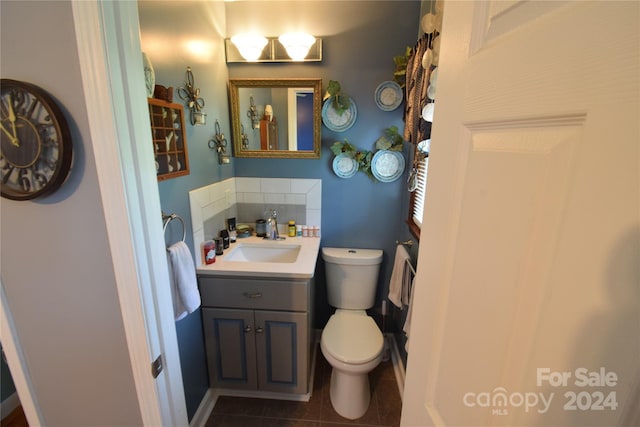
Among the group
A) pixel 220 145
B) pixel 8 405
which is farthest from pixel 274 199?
pixel 8 405

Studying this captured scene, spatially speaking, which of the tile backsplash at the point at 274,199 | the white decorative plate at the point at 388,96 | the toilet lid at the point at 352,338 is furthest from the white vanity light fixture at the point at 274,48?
the toilet lid at the point at 352,338

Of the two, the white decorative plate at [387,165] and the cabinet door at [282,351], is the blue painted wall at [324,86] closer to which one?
→ the white decorative plate at [387,165]

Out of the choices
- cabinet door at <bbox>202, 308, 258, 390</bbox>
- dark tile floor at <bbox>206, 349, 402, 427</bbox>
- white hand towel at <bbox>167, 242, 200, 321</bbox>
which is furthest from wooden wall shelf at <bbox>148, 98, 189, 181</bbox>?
dark tile floor at <bbox>206, 349, 402, 427</bbox>

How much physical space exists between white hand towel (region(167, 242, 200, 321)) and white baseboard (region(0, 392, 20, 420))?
1312mm

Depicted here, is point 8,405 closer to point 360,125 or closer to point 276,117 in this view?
point 276,117

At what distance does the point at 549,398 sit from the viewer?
0.32 meters

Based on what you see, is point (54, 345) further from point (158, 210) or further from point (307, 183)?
point (307, 183)

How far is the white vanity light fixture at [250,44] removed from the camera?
1.66 meters

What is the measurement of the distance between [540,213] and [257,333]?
154cm

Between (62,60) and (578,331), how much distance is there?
3.19ft

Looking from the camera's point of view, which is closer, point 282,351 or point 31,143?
point 31,143

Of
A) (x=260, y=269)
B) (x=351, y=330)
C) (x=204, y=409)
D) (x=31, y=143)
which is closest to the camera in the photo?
(x=31, y=143)

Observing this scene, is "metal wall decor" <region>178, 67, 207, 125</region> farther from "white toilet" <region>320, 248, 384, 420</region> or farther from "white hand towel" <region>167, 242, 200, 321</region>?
"white toilet" <region>320, 248, 384, 420</region>

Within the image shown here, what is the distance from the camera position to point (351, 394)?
5.22 ft
